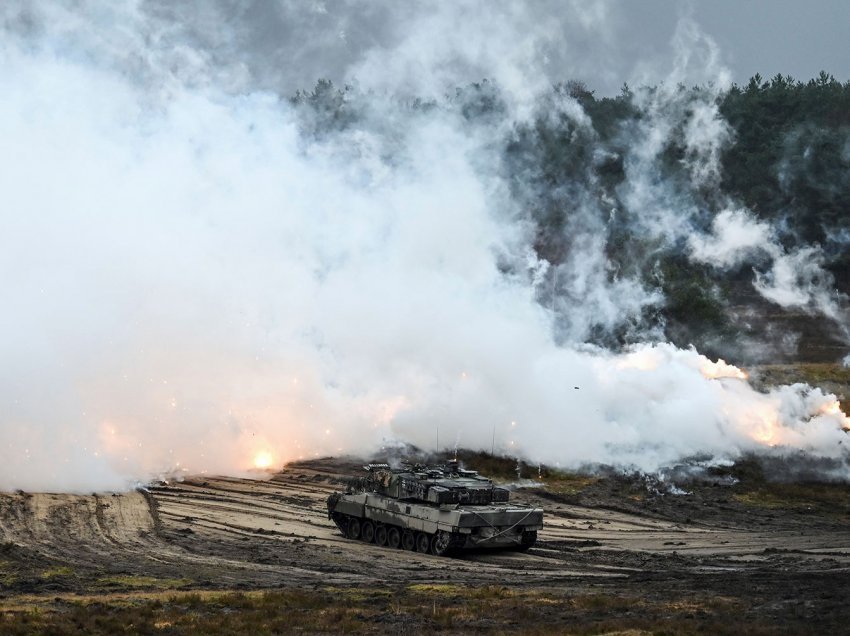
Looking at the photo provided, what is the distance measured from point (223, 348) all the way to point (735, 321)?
35171 millimetres

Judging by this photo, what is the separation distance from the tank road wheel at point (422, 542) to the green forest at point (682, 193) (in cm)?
3087

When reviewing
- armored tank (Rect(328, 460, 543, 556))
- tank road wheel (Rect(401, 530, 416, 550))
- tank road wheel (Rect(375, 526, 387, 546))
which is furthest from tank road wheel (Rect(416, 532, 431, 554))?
tank road wheel (Rect(375, 526, 387, 546))

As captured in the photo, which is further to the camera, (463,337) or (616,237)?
(616,237)

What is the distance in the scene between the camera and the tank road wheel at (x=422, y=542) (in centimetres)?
3178

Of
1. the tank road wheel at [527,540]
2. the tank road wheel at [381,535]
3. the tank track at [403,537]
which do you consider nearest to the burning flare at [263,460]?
the tank track at [403,537]

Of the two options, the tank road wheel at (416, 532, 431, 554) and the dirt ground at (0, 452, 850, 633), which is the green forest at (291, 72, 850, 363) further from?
the tank road wheel at (416, 532, 431, 554)

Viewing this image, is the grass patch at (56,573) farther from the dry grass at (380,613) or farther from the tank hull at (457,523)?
the tank hull at (457,523)

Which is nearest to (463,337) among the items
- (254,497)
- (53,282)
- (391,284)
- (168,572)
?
(391,284)

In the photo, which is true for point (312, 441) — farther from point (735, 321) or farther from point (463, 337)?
point (735, 321)

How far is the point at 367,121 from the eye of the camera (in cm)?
5569

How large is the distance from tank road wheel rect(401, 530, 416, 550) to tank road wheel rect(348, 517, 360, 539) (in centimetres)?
191

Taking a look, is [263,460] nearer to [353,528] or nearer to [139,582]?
[353,528]

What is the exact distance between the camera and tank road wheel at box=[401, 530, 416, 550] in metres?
32.4

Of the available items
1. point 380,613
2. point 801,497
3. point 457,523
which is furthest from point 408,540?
point 801,497
